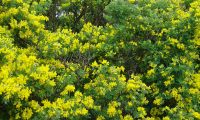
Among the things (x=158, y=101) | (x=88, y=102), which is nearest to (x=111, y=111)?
(x=88, y=102)

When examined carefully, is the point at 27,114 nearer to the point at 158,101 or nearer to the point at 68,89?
the point at 68,89

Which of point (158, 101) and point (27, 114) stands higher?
point (27, 114)

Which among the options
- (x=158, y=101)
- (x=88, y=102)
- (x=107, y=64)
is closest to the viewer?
(x=88, y=102)

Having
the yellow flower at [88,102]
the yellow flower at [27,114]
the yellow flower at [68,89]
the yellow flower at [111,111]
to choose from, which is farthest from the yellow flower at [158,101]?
the yellow flower at [27,114]

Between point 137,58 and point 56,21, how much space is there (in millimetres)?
2392

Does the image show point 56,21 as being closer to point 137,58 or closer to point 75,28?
point 75,28

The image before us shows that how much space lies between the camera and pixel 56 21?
8742 millimetres

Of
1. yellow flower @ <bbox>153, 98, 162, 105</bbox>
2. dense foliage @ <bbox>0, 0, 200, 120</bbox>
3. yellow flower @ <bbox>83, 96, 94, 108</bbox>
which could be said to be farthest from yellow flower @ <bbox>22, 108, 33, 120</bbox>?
yellow flower @ <bbox>153, 98, 162, 105</bbox>

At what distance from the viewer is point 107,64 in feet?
19.7

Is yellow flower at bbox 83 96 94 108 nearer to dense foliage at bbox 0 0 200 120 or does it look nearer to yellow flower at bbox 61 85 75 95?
dense foliage at bbox 0 0 200 120

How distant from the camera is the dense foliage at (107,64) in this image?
17.7 ft

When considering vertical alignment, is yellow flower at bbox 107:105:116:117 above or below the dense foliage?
below

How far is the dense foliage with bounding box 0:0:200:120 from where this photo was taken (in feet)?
17.7

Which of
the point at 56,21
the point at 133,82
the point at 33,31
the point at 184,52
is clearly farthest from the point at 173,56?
the point at 56,21
